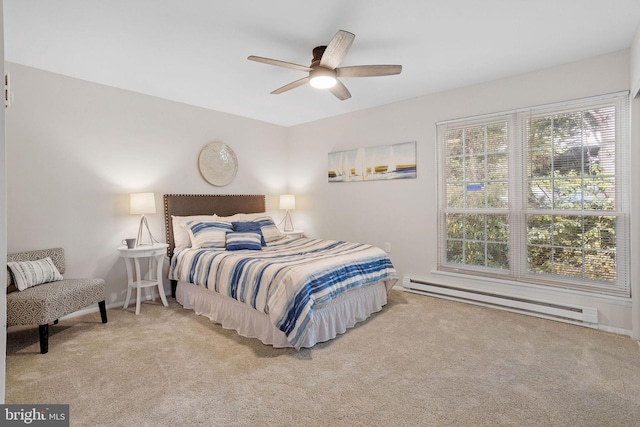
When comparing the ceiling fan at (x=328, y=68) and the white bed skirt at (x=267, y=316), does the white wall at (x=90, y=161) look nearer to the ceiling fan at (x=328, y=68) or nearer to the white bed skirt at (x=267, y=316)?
the white bed skirt at (x=267, y=316)

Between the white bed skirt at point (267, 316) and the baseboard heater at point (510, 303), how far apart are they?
729mm

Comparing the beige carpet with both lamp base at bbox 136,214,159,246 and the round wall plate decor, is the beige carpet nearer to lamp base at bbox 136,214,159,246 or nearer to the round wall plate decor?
lamp base at bbox 136,214,159,246

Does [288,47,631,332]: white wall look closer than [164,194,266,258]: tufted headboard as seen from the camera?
Yes

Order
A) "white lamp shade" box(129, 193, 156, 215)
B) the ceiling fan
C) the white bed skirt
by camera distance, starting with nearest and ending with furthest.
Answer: the ceiling fan, the white bed skirt, "white lamp shade" box(129, 193, 156, 215)

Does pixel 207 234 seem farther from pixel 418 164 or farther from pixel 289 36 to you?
pixel 418 164

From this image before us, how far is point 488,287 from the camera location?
376 centimetres

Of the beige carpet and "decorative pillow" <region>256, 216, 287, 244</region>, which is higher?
"decorative pillow" <region>256, 216, 287, 244</region>

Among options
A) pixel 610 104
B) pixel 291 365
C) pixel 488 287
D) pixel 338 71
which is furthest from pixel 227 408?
pixel 610 104

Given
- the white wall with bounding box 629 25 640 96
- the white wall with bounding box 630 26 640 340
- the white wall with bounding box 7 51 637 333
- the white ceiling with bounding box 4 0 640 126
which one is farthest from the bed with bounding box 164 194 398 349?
the white wall with bounding box 629 25 640 96

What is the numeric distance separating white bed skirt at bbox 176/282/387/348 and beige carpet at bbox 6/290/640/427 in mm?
94

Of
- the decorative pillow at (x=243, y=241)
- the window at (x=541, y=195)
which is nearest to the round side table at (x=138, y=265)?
the decorative pillow at (x=243, y=241)

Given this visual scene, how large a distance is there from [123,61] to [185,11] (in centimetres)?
119

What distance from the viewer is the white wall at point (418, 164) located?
3.16m

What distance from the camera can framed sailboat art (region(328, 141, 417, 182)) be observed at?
4.39 meters
